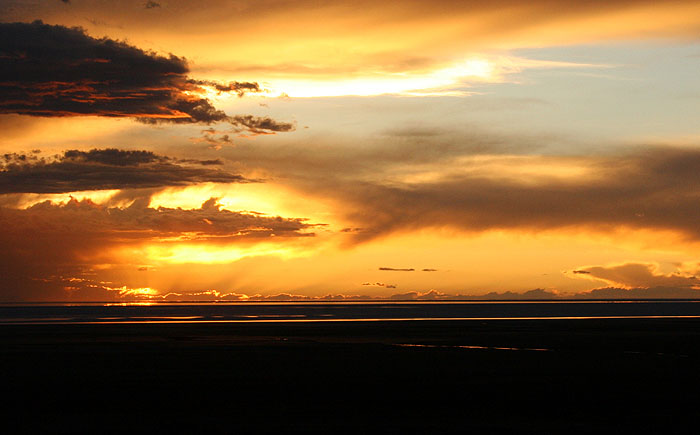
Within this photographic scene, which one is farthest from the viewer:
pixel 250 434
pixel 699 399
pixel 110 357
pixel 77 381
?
pixel 110 357

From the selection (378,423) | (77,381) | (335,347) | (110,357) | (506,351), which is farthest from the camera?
(335,347)

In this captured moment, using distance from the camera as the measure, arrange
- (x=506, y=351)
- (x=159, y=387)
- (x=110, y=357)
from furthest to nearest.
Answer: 1. (x=506, y=351)
2. (x=110, y=357)
3. (x=159, y=387)

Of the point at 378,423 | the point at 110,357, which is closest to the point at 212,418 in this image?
the point at 378,423

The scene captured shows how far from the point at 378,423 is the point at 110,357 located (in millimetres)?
29542

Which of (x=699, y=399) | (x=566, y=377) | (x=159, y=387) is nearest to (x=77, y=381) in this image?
(x=159, y=387)

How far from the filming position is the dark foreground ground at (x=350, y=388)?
94.1 feet

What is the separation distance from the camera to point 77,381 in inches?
1601

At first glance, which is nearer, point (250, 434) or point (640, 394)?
point (250, 434)

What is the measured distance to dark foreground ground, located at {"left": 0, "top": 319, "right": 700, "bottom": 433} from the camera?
1129 inches

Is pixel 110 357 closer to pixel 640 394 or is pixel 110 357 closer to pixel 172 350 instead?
pixel 172 350

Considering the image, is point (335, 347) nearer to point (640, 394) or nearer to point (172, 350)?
point (172, 350)

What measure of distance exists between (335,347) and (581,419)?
34246mm

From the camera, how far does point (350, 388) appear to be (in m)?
37.8

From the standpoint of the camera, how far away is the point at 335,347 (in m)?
62.2
